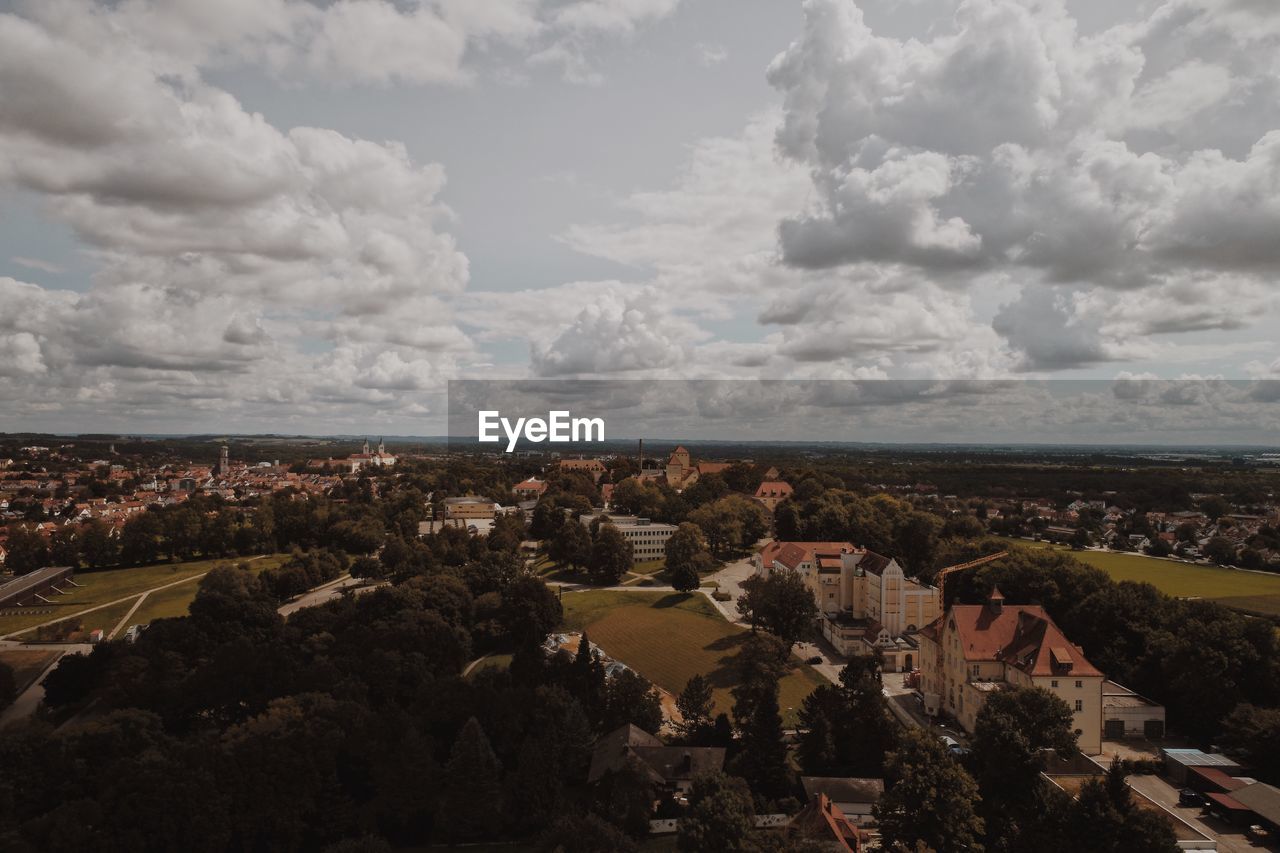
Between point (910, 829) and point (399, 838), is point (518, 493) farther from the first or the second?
point (910, 829)

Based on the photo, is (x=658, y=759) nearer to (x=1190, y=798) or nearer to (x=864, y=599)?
(x=1190, y=798)

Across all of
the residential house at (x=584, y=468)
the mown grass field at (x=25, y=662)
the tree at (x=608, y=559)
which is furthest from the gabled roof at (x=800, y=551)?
the residential house at (x=584, y=468)

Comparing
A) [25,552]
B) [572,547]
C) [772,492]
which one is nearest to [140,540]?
[25,552]

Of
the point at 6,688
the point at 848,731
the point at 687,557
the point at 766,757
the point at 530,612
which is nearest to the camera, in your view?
the point at 766,757

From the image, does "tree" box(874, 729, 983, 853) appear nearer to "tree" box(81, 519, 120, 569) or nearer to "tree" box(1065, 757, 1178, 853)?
"tree" box(1065, 757, 1178, 853)

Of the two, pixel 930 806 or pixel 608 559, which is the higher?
pixel 608 559

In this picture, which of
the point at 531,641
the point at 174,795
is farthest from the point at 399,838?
the point at 531,641
